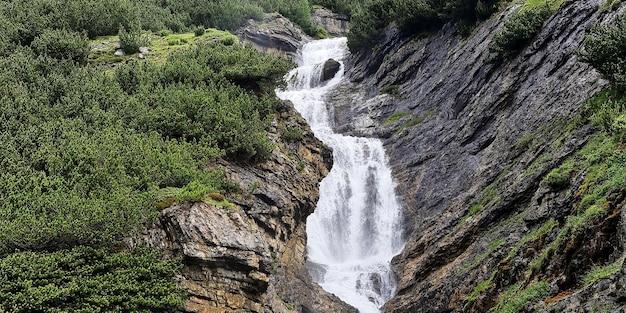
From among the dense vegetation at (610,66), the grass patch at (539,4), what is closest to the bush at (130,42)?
the grass patch at (539,4)

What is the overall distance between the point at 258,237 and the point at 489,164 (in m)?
12.1

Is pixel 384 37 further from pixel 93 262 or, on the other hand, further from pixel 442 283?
pixel 93 262

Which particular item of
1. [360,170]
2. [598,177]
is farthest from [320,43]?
[598,177]

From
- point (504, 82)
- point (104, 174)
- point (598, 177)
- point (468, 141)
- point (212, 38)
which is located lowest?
point (598, 177)

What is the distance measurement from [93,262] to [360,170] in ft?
66.0

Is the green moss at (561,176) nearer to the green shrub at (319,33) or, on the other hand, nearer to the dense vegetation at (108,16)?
the dense vegetation at (108,16)

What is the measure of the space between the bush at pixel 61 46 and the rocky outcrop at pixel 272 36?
1006 inches

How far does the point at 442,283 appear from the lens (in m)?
17.1

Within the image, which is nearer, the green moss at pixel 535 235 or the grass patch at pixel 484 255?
the green moss at pixel 535 235

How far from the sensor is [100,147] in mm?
14742

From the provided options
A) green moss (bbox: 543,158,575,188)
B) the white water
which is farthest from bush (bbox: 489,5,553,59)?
green moss (bbox: 543,158,575,188)

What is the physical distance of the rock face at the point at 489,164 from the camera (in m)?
9.85

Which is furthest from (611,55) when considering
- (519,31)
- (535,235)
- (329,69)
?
(329,69)

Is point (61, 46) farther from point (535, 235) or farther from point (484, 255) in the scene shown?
point (535, 235)
